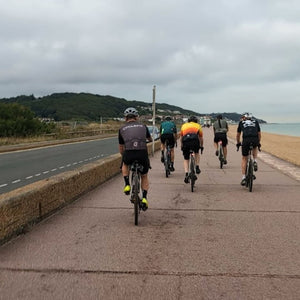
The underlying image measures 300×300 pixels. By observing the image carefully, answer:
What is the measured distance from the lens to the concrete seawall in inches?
223

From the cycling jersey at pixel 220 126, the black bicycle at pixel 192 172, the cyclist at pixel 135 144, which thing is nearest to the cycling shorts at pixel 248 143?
the black bicycle at pixel 192 172

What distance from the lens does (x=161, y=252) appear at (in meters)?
5.21

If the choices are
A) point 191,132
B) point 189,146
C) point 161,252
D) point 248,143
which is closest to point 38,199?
point 161,252

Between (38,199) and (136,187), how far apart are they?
4.76 feet

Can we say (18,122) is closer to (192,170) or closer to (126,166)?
(192,170)

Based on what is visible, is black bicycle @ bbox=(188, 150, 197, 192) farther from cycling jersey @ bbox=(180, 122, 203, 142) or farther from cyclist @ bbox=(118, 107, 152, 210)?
cyclist @ bbox=(118, 107, 152, 210)

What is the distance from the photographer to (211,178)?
1293 cm

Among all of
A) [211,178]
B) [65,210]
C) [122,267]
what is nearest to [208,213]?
[65,210]

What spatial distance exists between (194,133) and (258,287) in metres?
6.83

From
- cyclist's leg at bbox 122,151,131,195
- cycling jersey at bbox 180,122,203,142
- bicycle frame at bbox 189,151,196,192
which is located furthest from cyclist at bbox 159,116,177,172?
cyclist's leg at bbox 122,151,131,195

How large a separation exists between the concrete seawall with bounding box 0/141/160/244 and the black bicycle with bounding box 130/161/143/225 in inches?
53.9

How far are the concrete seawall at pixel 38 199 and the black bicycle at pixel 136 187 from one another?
137 centimetres

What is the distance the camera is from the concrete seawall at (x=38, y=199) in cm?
566

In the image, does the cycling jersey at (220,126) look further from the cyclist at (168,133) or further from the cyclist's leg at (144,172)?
the cyclist's leg at (144,172)
